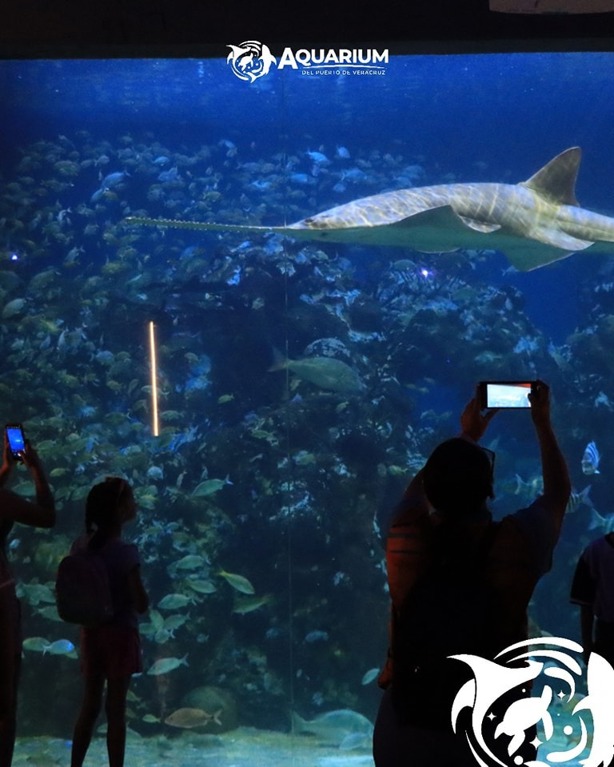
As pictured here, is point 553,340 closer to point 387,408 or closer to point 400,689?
point 387,408

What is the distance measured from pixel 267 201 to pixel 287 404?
1.70m

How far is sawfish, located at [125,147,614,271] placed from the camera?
5168mm

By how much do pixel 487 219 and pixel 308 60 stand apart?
162cm

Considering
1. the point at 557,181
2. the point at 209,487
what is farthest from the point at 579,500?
the point at 209,487

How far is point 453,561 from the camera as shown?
1786mm

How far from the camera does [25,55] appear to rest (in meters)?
5.47

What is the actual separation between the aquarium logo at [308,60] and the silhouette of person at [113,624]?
130 inches

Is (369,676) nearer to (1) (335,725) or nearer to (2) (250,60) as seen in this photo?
(1) (335,725)

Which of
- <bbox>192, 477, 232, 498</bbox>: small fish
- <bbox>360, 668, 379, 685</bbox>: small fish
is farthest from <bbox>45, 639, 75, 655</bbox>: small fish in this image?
<bbox>360, 668, 379, 685</bbox>: small fish

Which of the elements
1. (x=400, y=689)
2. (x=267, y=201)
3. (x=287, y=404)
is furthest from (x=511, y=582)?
(x=267, y=201)

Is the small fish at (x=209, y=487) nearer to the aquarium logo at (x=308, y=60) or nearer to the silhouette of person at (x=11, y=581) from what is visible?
the silhouette of person at (x=11, y=581)

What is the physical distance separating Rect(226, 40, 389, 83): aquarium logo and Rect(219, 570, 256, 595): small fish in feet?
11.8

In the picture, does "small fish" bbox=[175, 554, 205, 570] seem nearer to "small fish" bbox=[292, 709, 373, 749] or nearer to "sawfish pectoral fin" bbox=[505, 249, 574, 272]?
"small fish" bbox=[292, 709, 373, 749]

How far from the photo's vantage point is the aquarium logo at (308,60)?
530 cm
